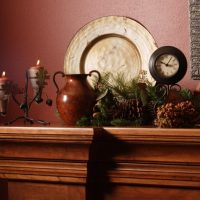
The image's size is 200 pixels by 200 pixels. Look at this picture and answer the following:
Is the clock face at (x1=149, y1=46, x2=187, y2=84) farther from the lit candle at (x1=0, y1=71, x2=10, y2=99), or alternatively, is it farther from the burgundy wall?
the lit candle at (x1=0, y1=71, x2=10, y2=99)

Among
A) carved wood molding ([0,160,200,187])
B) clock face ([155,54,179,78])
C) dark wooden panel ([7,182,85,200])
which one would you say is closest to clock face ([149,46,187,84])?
clock face ([155,54,179,78])

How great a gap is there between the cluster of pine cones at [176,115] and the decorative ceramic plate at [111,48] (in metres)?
0.45

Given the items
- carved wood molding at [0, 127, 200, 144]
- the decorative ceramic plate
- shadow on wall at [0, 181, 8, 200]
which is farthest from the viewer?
shadow on wall at [0, 181, 8, 200]

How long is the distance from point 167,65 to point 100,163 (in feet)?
1.45

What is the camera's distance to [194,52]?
1.83 metres

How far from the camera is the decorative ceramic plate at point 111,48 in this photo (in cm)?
191

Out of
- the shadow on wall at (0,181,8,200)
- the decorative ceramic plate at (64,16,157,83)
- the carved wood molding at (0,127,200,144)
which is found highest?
Answer: the decorative ceramic plate at (64,16,157,83)

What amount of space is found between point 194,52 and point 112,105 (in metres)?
0.46

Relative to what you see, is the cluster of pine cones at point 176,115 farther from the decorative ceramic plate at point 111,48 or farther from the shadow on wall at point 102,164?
the decorative ceramic plate at point 111,48

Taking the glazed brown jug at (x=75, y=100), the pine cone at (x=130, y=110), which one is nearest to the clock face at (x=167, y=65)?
the pine cone at (x=130, y=110)

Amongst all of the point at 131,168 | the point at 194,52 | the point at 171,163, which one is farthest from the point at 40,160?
the point at 194,52

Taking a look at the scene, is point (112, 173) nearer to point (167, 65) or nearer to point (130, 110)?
point (130, 110)

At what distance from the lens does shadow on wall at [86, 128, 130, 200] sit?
148cm

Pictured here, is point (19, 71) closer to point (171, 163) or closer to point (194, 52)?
point (194, 52)
